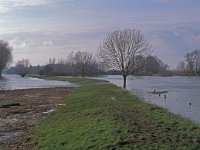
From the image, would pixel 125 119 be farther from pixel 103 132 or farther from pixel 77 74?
pixel 77 74

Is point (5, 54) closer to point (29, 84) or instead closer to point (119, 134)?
point (29, 84)

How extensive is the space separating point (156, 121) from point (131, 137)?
12.0ft

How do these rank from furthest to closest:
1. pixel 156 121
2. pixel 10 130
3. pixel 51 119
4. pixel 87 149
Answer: pixel 51 119 < pixel 10 130 < pixel 156 121 < pixel 87 149

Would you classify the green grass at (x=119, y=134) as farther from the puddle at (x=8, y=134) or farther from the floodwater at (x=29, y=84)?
the floodwater at (x=29, y=84)

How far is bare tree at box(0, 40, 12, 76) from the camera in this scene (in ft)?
497

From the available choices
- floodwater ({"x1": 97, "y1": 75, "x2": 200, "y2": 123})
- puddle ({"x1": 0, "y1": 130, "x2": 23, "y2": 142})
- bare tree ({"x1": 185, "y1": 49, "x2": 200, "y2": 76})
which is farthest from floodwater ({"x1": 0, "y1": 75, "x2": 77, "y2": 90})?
bare tree ({"x1": 185, "y1": 49, "x2": 200, "y2": 76})

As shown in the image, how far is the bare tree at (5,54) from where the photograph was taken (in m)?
152

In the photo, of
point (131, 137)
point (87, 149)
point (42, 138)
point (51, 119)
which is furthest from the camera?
point (51, 119)

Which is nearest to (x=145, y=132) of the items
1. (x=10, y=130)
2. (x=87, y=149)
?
(x=87, y=149)

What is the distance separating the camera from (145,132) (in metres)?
12.4

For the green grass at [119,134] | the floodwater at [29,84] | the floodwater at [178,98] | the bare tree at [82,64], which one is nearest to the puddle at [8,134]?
the green grass at [119,134]

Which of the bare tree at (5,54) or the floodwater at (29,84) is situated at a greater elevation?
the bare tree at (5,54)

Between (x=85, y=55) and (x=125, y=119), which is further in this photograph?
(x=85, y=55)

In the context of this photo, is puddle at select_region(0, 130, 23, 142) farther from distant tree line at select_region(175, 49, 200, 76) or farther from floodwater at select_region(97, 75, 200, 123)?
distant tree line at select_region(175, 49, 200, 76)
